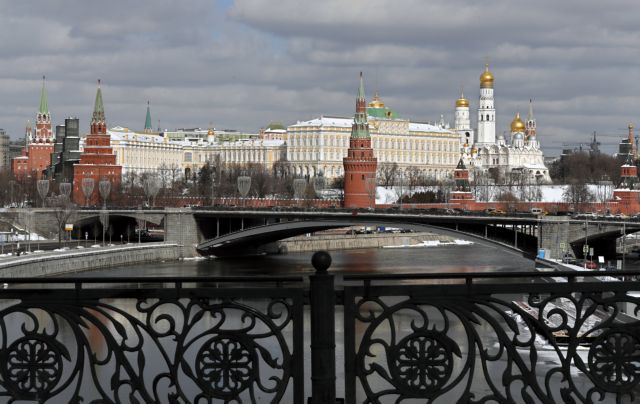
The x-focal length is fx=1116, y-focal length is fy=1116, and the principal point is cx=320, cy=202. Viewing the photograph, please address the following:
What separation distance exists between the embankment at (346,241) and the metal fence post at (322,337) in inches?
1687

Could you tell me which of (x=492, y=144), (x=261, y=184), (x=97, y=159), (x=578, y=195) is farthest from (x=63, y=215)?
(x=492, y=144)

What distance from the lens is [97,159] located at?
63719 mm

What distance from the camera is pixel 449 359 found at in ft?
12.6

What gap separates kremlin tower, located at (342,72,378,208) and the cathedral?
37.2 metres

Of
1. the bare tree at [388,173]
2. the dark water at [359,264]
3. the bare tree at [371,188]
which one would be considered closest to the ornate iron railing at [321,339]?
the dark water at [359,264]

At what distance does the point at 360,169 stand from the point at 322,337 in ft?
192

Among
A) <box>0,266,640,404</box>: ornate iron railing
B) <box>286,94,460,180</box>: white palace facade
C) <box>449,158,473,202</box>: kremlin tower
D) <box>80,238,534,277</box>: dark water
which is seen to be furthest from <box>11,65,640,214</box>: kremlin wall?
<box>0,266,640,404</box>: ornate iron railing

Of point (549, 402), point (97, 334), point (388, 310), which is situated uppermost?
point (388, 310)

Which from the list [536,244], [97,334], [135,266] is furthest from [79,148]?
[97,334]

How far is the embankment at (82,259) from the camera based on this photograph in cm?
3083

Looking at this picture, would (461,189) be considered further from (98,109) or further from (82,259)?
(82,259)

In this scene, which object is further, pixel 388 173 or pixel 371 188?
pixel 388 173

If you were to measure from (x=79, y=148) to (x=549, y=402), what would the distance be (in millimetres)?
83700

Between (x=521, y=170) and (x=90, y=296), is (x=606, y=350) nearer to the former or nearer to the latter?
(x=90, y=296)
